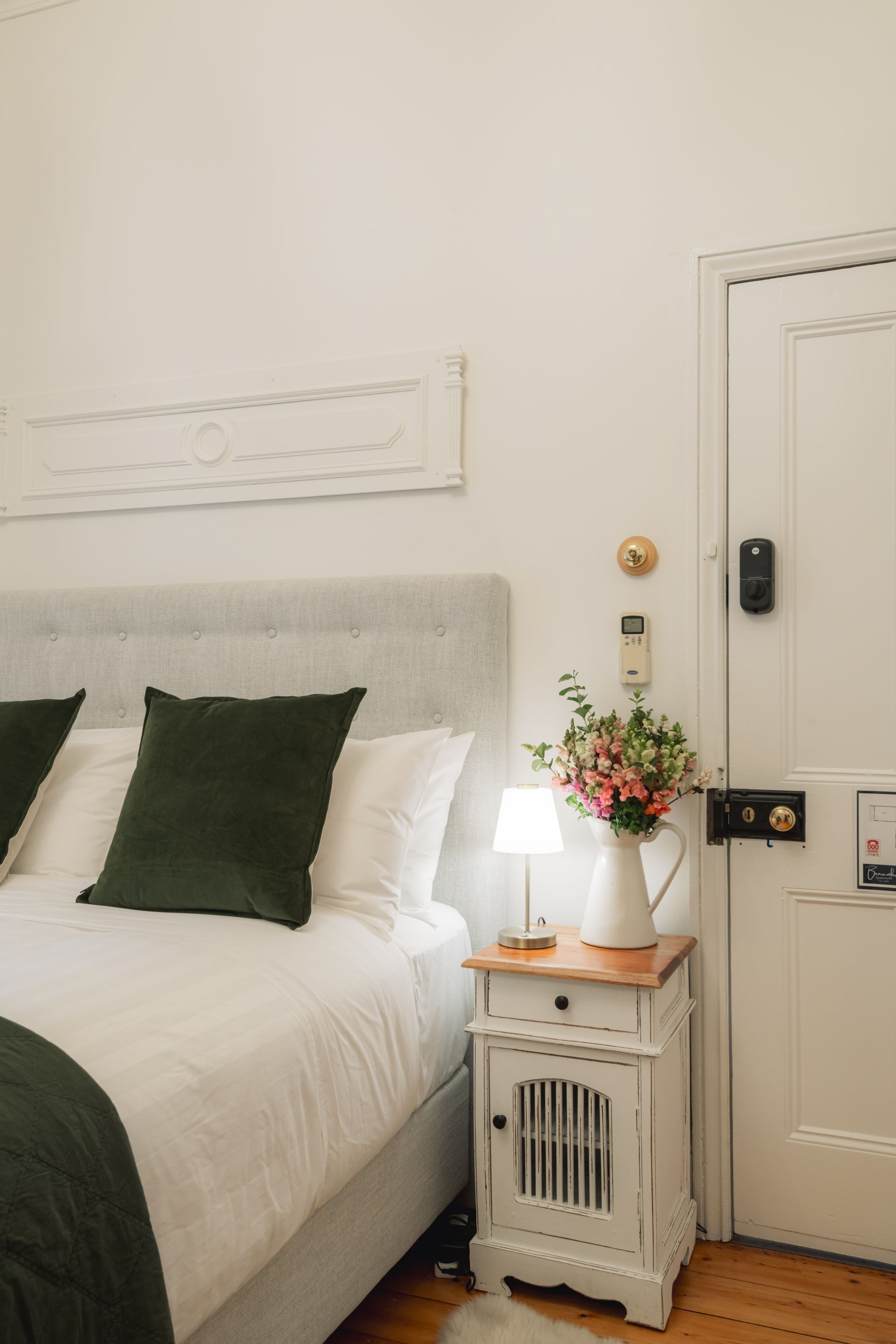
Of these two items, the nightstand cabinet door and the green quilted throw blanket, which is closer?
the green quilted throw blanket

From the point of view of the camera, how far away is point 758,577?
2.20m

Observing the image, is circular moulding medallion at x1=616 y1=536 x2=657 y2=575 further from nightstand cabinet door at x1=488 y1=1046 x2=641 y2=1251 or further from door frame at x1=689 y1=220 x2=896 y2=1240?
nightstand cabinet door at x1=488 y1=1046 x2=641 y2=1251

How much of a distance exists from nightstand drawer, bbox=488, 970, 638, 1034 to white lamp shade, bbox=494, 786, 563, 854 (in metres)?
0.26

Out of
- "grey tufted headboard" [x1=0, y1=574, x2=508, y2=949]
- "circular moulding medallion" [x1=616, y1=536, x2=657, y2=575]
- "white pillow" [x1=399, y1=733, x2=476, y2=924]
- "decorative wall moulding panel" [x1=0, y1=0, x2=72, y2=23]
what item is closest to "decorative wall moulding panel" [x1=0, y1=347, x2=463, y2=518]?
"grey tufted headboard" [x1=0, y1=574, x2=508, y2=949]

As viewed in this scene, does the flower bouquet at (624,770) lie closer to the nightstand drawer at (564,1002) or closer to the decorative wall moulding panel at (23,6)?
the nightstand drawer at (564,1002)

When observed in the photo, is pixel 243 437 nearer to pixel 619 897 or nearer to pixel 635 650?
pixel 635 650

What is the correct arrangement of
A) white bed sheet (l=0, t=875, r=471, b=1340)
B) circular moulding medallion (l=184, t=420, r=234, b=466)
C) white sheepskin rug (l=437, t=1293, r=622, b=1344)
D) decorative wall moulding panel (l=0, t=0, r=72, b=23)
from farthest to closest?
decorative wall moulding panel (l=0, t=0, r=72, b=23), circular moulding medallion (l=184, t=420, r=234, b=466), white sheepskin rug (l=437, t=1293, r=622, b=1344), white bed sheet (l=0, t=875, r=471, b=1340)

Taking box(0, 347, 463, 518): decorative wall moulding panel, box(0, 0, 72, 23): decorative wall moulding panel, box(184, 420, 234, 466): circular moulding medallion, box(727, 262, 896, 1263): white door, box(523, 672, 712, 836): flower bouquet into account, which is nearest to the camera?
box(523, 672, 712, 836): flower bouquet

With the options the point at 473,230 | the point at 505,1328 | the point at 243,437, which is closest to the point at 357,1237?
the point at 505,1328

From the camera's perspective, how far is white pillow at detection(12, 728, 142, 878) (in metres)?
2.21

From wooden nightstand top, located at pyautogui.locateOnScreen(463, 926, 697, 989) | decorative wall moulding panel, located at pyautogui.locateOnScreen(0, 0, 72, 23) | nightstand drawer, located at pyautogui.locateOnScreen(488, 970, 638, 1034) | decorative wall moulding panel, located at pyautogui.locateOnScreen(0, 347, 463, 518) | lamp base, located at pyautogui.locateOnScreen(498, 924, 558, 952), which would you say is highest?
decorative wall moulding panel, located at pyautogui.locateOnScreen(0, 0, 72, 23)

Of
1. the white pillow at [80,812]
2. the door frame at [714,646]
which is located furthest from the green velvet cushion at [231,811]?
the door frame at [714,646]

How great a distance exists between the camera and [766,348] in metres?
2.22

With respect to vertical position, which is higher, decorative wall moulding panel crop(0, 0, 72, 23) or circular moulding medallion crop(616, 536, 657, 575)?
decorative wall moulding panel crop(0, 0, 72, 23)
